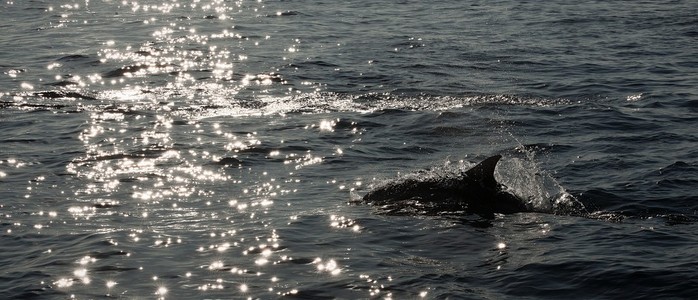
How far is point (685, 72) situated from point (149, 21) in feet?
50.5

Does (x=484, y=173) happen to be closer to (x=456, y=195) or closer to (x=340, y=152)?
(x=456, y=195)

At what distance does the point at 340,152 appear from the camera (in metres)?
17.3

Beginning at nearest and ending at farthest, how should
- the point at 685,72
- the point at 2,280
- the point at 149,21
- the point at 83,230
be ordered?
the point at 2,280, the point at 83,230, the point at 685,72, the point at 149,21

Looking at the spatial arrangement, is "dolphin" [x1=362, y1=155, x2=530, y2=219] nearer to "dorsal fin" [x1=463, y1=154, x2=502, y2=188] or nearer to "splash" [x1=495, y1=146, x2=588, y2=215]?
"dorsal fin" [x1=463, y1=154, x2=502, y2=188]

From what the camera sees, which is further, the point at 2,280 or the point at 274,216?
the point at 274,216

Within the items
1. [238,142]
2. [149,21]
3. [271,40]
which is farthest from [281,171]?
[149,21]

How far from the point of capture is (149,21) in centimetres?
3148

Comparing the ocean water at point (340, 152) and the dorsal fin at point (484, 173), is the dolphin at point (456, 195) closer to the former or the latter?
the dorsal fin at point (484, 173)

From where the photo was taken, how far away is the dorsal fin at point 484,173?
1416cm

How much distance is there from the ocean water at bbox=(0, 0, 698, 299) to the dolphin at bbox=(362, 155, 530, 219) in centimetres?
34

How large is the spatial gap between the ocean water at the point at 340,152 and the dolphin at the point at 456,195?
1.11ft

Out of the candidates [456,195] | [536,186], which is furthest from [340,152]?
[536,186]

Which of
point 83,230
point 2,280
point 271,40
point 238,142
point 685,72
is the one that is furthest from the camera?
point 271,40

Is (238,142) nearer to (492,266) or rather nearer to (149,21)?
(492,266)
